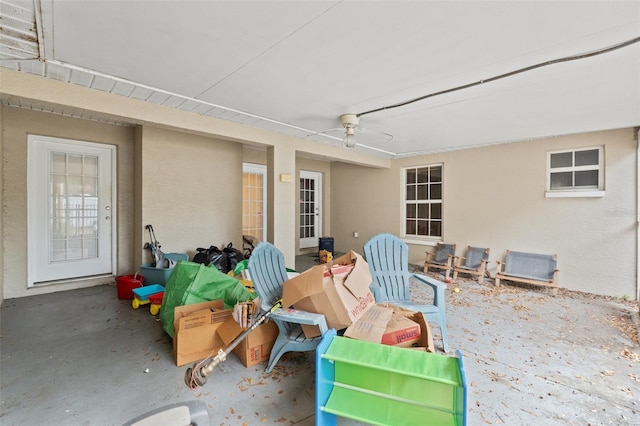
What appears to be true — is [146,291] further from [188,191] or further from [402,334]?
[402,334]

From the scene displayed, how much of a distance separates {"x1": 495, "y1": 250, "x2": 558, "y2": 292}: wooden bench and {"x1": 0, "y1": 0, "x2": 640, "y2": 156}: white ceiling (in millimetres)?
2218

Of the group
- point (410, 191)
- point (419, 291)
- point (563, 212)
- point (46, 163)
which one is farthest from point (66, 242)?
point (563, 212)

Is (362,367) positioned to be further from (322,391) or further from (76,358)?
(76,358)

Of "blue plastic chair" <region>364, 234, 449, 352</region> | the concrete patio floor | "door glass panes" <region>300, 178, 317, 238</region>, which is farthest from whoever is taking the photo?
"door glass panes" <region>300, 178, 317, 238</region>

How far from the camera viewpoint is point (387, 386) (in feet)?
5.19

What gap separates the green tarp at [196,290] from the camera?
2660 mm

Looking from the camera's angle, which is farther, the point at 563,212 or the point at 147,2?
the point at 563,212

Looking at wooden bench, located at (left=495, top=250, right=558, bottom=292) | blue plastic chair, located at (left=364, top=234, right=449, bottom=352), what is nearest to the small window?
wooden bench, located at (left=495, top=250, right=558, bottom=292)

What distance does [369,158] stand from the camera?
20.0ft

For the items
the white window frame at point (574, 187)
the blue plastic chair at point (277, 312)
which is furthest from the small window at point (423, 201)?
the blue plastic chair at point (277, 312)

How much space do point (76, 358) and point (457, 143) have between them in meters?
5.65

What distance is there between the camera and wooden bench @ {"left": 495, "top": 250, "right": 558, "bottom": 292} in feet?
14.5

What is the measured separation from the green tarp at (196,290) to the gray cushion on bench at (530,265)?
171 inches

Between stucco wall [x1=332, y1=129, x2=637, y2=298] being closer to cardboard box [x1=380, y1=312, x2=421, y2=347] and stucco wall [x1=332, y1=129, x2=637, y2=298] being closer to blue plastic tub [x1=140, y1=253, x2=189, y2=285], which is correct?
cardboard box [x1=380, y1=312, x2=421, y2=347]
